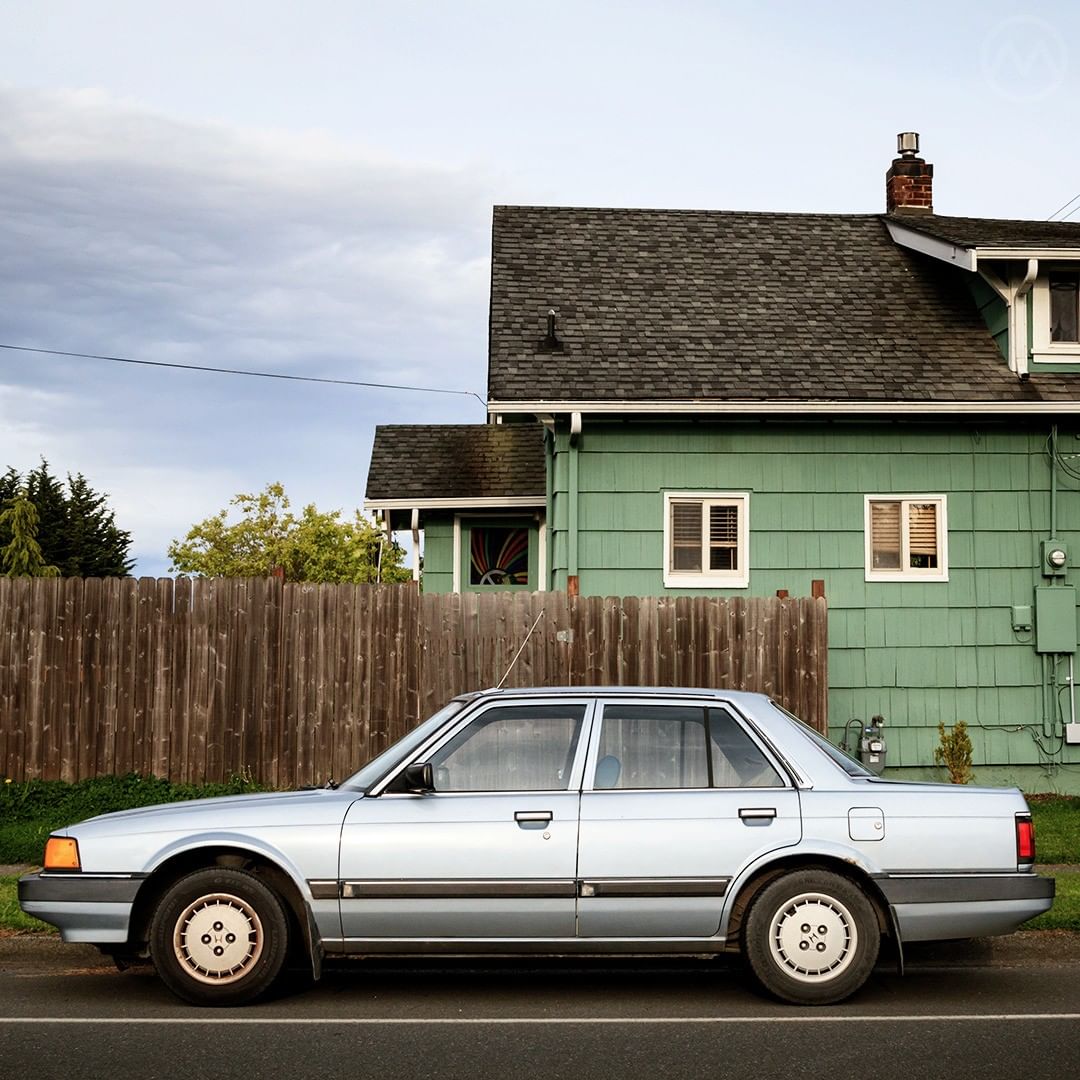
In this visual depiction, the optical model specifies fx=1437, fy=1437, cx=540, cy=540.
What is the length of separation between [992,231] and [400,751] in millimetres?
12823

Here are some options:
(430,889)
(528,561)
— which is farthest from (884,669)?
(430,889)

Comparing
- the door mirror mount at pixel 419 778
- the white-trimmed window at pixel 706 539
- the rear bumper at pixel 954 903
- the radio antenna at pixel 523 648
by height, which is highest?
the white-trimmed window at pixel 706 539

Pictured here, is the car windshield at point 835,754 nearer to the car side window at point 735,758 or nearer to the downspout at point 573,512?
the car side window at point 735,758

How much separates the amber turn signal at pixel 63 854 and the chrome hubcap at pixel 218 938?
0.61 metres

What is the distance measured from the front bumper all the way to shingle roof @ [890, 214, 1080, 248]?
1229 cm

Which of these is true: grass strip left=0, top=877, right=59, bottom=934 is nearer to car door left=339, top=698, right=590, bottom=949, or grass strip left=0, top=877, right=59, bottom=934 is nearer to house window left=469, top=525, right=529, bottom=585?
car door left=339, top=698, right=590, bottom=949

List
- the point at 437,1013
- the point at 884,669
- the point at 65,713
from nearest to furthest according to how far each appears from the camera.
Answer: the point at 437,1013, the point at 65,713, the point at 884,669

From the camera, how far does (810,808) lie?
7.01 m

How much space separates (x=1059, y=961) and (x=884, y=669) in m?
7.02

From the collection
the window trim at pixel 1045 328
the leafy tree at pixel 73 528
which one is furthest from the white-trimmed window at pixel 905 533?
the leafy tree at pixel 73 528

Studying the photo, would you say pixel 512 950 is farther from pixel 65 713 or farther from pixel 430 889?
pixel 65 713

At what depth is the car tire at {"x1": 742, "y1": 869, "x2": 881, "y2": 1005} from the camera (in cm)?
684

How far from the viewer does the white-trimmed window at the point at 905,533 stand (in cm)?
1538

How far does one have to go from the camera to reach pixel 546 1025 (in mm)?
6504
